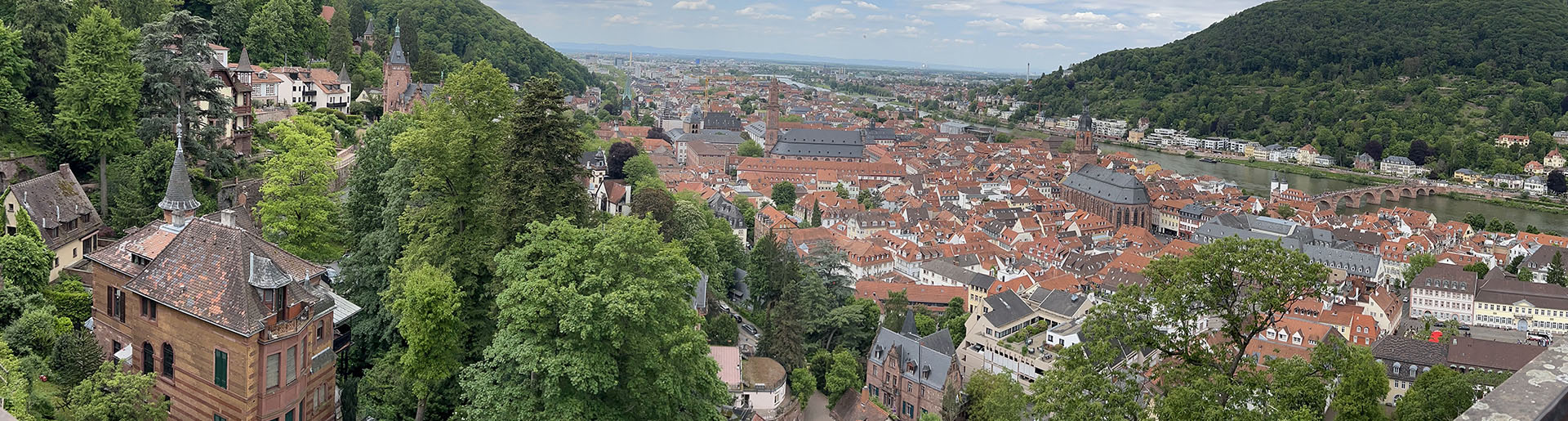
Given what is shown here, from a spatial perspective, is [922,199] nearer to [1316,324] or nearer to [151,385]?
[1316,324]

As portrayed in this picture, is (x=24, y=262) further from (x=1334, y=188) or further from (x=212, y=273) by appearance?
(x=1334, y=188)

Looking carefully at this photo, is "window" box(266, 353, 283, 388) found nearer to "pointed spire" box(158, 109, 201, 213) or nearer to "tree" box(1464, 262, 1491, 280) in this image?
"pointed spire" box(158, 109, 201, 213)

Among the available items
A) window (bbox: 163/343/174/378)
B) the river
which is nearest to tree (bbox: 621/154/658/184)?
window (bbox: 163/343/174/378)

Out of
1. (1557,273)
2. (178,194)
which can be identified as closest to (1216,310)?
(178,194)

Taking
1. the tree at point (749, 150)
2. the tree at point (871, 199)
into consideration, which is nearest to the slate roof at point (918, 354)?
the tree at point (871, 199)

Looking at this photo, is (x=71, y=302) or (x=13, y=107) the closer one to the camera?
(x=71, y=302)

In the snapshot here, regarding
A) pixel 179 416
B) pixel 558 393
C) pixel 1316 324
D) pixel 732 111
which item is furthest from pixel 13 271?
pixel 732 111
